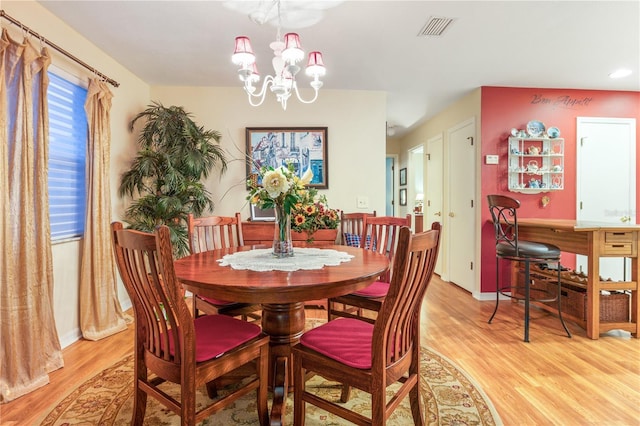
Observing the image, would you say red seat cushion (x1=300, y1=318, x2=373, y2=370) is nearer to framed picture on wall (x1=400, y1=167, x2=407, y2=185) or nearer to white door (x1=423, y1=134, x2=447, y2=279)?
white door (x1=423, y1=134, x2=447, y2=279)

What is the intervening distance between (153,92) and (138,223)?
1.65 metres

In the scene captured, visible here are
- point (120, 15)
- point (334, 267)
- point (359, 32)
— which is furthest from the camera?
point (359, 32)

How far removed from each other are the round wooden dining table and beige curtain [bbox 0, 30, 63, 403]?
1.01m

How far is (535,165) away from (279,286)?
146 inches

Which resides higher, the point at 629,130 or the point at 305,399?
the point at 629,130

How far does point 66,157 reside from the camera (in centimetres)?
253

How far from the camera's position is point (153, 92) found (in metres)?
3.75

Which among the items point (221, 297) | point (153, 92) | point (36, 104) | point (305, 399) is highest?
point (153, 92)

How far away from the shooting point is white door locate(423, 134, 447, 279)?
4.81 metres

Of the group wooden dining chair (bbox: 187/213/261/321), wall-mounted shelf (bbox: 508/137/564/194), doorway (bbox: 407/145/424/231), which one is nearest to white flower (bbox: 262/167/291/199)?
wooden dining chair (bbox: 187/213/261/321)

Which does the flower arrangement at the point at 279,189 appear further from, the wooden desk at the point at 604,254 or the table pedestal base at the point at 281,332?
the wooden desk at the point at 604,254

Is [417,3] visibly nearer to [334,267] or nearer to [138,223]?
[334,267]

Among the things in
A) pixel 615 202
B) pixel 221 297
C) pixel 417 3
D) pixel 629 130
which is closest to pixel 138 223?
pixel 221 297

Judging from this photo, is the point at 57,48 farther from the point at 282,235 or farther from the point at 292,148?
the point at 292,148
